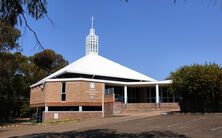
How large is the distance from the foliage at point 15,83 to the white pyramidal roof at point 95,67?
4.73m

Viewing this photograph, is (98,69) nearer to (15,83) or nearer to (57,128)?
(15,83)

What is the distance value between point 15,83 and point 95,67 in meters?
12.1

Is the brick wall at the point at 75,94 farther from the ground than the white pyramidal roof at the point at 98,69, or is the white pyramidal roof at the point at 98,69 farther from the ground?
the white pyramidal roof at the point at 98,69

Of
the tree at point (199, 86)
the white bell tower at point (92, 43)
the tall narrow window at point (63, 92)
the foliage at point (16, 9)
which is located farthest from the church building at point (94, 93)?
the foliage at point (16, 9)

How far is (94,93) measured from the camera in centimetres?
3903

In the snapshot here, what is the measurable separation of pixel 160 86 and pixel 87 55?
1152cm

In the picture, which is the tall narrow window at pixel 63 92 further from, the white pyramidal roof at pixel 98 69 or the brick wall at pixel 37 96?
the white pyramidal roof at pixel 98 69

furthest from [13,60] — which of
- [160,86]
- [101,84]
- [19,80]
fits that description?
[160,86]

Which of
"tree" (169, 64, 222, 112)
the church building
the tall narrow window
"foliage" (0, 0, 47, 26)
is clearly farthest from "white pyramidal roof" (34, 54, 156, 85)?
"foliage" (0, 0, 47, 26)

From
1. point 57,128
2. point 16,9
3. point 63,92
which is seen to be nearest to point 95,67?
point 63,92

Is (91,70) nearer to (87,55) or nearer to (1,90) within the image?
(87,55)

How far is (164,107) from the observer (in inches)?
1583

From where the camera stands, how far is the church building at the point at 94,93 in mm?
38062

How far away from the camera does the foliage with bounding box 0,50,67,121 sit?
151 ft
